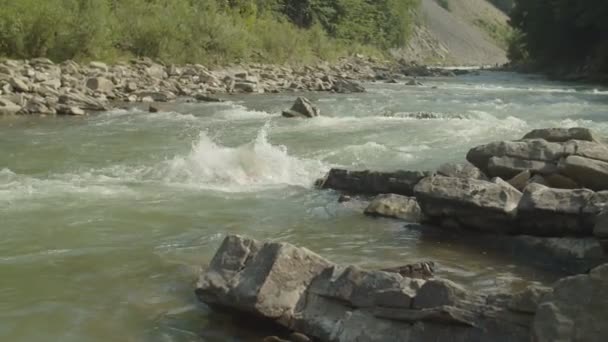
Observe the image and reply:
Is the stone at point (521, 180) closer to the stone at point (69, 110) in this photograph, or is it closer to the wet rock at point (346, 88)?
the stone at point (69, 110)

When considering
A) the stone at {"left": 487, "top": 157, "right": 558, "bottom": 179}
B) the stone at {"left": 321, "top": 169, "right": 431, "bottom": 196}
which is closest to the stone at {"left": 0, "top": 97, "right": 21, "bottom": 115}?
the stone at {"left": 321, "top": 169, "right": 431, "bottom": 196}

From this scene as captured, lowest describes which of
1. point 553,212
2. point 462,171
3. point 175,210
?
point 175,210

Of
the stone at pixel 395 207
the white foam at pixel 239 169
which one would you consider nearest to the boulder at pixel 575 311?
the stone at pixel 395 207

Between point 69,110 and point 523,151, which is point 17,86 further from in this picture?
point 523,151

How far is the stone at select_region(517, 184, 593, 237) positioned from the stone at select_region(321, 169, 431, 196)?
2.19 m

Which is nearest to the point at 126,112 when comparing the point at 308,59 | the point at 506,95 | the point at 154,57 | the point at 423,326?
the point at 154,57

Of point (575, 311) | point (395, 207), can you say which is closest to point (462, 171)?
point (395, 207)

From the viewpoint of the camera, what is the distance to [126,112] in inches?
827

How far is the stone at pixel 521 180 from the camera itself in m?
8.63

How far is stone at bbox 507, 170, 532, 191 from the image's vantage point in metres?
8.63

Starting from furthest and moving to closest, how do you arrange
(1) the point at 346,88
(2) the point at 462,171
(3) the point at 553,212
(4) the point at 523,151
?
(1) the point at 346,88
(4) the point at 523,151
(2) the point at 462,171
(3) the point at 553,212

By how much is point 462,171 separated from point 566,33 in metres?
42.0

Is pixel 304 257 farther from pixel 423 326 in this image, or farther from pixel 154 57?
pixel 154 57

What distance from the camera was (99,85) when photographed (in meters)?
24.8
